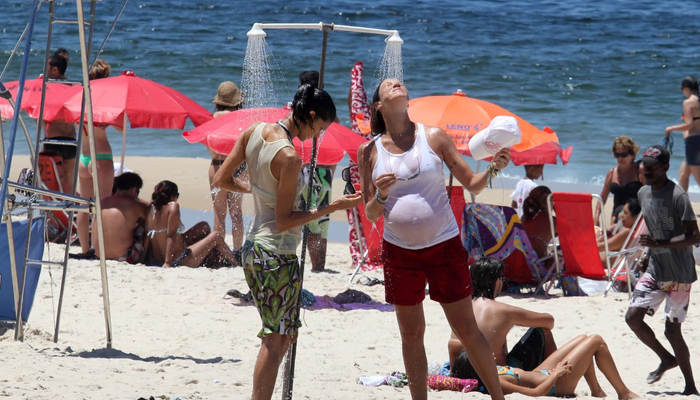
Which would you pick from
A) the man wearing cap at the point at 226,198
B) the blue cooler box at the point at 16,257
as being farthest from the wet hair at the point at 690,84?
the blue cooler box at the point at 16,257

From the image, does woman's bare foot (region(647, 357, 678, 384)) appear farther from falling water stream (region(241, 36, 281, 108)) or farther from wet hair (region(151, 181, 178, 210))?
wet hair (region(151, 181, 178, 210))

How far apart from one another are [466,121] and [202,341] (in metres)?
2.91

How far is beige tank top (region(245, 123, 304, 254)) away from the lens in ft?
11.8

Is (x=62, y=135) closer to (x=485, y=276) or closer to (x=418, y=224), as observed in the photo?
(x=485, y=276)

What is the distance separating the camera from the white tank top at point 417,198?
3.66m

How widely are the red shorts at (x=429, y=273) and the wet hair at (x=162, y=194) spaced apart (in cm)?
378

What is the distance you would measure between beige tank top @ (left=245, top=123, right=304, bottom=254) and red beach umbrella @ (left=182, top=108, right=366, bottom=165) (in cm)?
243

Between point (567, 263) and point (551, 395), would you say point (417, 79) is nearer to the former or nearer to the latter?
point (567, 263)

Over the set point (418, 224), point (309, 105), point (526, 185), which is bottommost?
point (526, 185)

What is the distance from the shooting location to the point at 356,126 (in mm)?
7434

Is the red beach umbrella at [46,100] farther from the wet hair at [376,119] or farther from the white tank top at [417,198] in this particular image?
the white tank top at [417,198]

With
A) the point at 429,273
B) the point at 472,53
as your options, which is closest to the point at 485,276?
the point at 429,273

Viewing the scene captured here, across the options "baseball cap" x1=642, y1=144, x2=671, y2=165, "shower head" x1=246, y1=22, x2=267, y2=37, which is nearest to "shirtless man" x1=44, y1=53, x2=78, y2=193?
"shower head" x1=246, y1=22, x2=267, y2=37

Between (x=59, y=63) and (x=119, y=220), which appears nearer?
(x=119, y=220)
